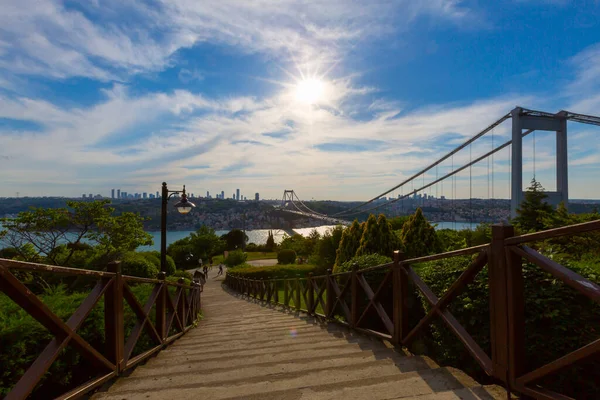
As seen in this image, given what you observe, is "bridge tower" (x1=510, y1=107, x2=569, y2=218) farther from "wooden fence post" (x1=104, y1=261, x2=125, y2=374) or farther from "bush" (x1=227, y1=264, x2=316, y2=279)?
"wooden fence post" (x1=104, y1=261, x2=125, y2=374)

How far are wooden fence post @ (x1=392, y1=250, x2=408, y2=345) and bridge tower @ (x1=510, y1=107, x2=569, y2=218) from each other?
50.7 ft

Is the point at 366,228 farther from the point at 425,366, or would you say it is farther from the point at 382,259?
the point at 425,366

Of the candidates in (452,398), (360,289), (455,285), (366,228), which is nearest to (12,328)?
(452,398)

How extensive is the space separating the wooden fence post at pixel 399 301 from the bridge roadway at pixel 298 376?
0.57 ft

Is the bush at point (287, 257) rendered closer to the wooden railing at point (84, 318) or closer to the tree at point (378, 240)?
the tree at point (378, 240)

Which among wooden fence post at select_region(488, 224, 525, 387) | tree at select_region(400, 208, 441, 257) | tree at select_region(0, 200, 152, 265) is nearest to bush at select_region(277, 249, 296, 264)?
tree at select_region(0, 200, 152, 265)

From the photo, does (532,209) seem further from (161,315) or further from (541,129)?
(161,315)

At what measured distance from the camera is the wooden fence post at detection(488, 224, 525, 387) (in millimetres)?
1975

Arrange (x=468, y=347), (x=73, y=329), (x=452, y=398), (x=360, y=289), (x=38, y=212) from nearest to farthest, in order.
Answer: (x=452, y=398) < (x=73, y=329) < (x=468, y=347) < (x=360, y=289) < (x=38, y=212)

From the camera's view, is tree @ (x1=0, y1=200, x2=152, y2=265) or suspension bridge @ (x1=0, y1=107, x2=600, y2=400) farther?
tree @ (x1=0, y1=200, x2=152, y2=265)

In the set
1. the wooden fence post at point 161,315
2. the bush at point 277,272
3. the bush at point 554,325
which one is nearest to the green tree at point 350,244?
the bush at point 277,272

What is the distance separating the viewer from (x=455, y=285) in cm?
245

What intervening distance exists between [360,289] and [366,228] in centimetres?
808

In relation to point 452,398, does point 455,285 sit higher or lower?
higher
